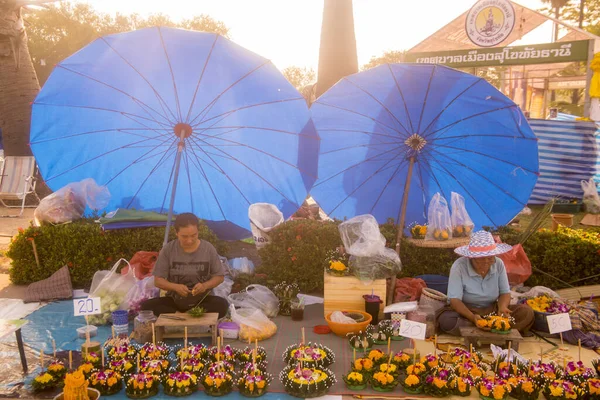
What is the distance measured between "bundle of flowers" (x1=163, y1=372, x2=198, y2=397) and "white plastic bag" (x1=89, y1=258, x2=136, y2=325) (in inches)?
72.7

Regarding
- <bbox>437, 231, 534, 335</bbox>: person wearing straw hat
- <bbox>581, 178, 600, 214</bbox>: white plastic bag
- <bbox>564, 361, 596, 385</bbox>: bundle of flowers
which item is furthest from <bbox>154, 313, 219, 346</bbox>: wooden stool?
<bbox>581, 178, 600, 214</bbox>: white plastic bag

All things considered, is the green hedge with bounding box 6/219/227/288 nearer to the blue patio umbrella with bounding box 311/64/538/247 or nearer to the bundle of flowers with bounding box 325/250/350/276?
the bundle of flowers with bounding box 325/250/350/276

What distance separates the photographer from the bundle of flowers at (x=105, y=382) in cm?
387

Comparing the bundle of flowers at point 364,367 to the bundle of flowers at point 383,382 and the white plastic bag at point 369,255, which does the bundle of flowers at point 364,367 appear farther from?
the white plastic bag at point 369,255

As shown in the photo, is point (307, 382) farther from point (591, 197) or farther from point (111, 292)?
point (591, 197)

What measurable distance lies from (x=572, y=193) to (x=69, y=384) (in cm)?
1131

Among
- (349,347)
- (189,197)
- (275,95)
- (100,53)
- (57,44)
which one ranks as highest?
(57,44)

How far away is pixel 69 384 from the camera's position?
3.39 meters

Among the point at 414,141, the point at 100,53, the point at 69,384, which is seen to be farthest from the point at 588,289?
the point at 100,53

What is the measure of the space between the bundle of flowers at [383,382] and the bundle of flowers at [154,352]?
1.85m

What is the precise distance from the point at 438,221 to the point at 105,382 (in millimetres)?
4233

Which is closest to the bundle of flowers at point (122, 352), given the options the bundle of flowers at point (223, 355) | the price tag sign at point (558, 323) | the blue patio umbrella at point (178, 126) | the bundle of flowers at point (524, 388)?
the bundle of flowers at point (223, 355)

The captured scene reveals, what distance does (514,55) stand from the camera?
11.3 m

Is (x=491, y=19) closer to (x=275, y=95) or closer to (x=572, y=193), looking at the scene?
(x=572, y=193)
